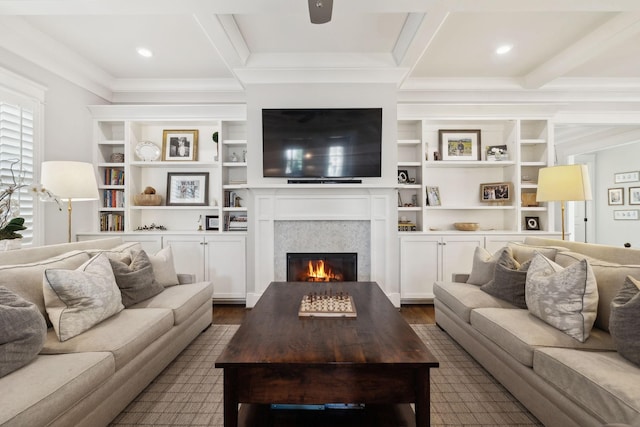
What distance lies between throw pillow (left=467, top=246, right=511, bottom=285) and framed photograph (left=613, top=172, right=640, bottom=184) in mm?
5289

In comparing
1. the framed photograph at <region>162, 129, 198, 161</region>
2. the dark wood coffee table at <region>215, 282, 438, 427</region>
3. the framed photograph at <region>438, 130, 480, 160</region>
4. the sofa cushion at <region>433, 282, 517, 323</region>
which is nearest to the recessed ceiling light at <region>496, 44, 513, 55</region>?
the framed photograph at <region>438, 130, 480, 160</region>

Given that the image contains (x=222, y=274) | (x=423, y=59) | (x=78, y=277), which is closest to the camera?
(x=78, y=277)

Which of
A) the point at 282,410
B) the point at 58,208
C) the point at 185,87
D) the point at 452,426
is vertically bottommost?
the point at 452,426

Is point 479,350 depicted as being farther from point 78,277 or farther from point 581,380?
point 78,277

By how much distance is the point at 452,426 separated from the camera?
5.26ft

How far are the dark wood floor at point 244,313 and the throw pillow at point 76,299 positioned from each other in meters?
1.45

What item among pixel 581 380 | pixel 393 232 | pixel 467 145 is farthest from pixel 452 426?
pixel 467 145

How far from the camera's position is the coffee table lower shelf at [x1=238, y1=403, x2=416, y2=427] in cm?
144

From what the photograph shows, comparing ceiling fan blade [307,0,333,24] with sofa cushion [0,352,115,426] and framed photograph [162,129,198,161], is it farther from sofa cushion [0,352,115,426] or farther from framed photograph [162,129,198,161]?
framed photograph [162,129,198,161]

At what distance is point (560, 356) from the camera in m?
1.45

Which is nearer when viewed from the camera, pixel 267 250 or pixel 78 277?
pixel 78 277

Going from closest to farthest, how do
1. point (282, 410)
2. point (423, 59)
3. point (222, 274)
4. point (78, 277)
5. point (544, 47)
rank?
1. point (282, 410)
2. point (78, 277)
3. point (544, 47)
4. point (423, 59)
5. point (222, 274)

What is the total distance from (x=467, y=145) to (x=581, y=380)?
3294mm

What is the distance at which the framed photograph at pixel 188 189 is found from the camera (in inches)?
155
